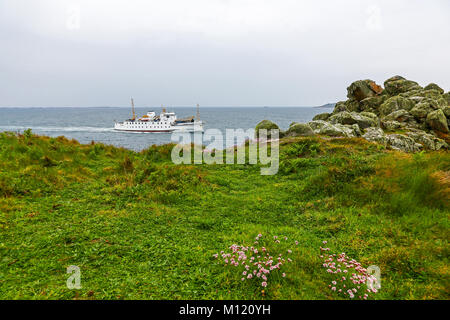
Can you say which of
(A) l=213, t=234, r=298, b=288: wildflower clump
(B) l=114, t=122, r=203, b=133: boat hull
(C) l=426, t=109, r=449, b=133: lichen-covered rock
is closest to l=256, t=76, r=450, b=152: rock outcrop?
(C) l=426, t=109, r=449, b=133: lichen-covered rock

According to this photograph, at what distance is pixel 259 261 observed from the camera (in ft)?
15.2

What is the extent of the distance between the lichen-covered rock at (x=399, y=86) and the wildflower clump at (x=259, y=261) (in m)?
51.1

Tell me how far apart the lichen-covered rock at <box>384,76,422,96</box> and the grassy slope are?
4317cm

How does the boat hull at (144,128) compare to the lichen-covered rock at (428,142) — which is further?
the boat hull at (144,128)

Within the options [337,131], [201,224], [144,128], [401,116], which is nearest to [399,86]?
[401,116]

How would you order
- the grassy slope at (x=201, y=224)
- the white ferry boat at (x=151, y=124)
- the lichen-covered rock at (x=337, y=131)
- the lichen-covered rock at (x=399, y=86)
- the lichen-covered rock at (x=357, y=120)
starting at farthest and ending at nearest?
the white ferry boat at (x=151, y=124)
the lichen-covered rock at (x=399, y=86)
the lichen-covered rock at (x=357, y=120)
the lichen-covered rock at (x=337, y=131)
the grassy slope at (x=201, y=224)

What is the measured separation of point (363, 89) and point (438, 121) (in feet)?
67.1

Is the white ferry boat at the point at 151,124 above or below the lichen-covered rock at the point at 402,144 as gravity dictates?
above

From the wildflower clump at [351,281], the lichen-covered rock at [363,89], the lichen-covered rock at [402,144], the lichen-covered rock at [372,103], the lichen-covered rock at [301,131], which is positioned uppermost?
the lichen-covered rock at [363,89]

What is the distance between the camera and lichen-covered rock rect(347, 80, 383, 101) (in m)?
45.7

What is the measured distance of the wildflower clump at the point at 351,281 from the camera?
13.7ft

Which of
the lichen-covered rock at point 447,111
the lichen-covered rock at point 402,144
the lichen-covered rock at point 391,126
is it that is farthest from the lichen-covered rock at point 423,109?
the lichen-covered rock at point 402,144

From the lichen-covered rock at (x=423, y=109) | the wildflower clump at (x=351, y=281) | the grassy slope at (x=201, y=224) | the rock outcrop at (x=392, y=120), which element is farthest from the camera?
the lichen-covered rock at (x=423, y=109)

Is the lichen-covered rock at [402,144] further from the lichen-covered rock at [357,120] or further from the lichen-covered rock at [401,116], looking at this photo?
the lichen-covered rock at [401,116]
